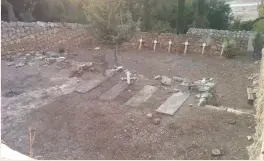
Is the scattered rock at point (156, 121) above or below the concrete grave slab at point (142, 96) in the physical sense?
below

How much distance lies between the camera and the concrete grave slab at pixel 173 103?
23.6 feet

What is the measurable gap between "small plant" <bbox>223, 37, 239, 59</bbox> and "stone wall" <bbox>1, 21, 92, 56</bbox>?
5520 millimetres

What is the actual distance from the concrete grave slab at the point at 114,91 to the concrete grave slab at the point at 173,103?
1.36 meters

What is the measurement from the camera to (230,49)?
12227 millimetres

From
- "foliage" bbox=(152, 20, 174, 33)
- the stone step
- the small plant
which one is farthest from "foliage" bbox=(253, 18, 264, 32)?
the stone step

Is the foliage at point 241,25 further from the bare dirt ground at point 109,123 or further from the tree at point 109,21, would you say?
the tree at point 109,21

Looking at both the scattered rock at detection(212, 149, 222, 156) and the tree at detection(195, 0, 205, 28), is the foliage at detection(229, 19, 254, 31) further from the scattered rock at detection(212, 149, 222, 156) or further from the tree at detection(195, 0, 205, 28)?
the scattered rock at detection(212, 149, 222, 156)

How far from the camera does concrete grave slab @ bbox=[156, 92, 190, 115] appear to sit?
7.18 metres

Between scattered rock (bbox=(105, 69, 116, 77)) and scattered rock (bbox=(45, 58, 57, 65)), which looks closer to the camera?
scattered rock (bbox=(105, 69, 116, 77))

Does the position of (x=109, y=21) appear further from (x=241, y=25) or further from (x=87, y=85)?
(x=241, y=25)

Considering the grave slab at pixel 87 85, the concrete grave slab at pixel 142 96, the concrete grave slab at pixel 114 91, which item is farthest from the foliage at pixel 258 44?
the grave slab at pixel 87 85

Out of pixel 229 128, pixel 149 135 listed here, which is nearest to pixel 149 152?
pixel 149 135

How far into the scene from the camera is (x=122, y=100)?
7.86 meters

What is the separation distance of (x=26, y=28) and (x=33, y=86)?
13.6 feet
